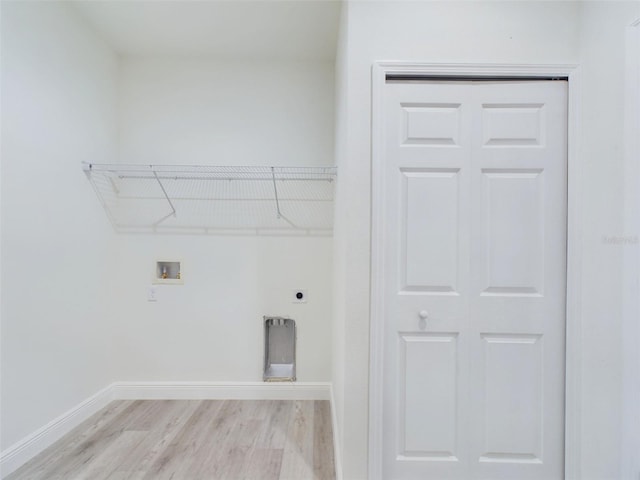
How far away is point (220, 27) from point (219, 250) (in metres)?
1.56

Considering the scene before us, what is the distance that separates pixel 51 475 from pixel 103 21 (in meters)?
2.74

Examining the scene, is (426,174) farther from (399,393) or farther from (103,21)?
(103,21)

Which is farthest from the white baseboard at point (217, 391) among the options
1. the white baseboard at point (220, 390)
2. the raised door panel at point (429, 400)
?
the raised door panel at point (429, 400)

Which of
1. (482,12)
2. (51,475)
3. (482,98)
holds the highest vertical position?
(482,12)

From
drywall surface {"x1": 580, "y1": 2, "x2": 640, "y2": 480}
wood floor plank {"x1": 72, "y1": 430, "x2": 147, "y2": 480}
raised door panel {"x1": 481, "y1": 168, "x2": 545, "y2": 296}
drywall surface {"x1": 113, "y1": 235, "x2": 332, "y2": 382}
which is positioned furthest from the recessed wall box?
drywall surface {"x1": 580, "y1": 2, "x2": 640, "y2": 480}

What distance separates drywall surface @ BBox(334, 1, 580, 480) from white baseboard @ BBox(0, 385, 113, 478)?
1.73 meters

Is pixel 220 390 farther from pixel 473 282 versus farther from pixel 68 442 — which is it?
pixel 473 282

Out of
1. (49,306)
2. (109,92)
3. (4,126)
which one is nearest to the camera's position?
(4,126)

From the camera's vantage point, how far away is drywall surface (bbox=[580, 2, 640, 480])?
129cm

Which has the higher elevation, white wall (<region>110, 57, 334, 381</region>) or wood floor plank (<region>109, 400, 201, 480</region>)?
white wall (<region>110, 57, 334, 381</region>)

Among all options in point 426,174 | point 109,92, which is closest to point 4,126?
point 109,92

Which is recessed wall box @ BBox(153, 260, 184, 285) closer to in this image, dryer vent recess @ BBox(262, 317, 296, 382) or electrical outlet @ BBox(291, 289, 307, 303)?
dryer vent recess @ BBox(262, 317, 296, 382)

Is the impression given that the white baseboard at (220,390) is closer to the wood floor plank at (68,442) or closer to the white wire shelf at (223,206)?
the wood floor plank at (68,442)

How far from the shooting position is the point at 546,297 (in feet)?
4.90
